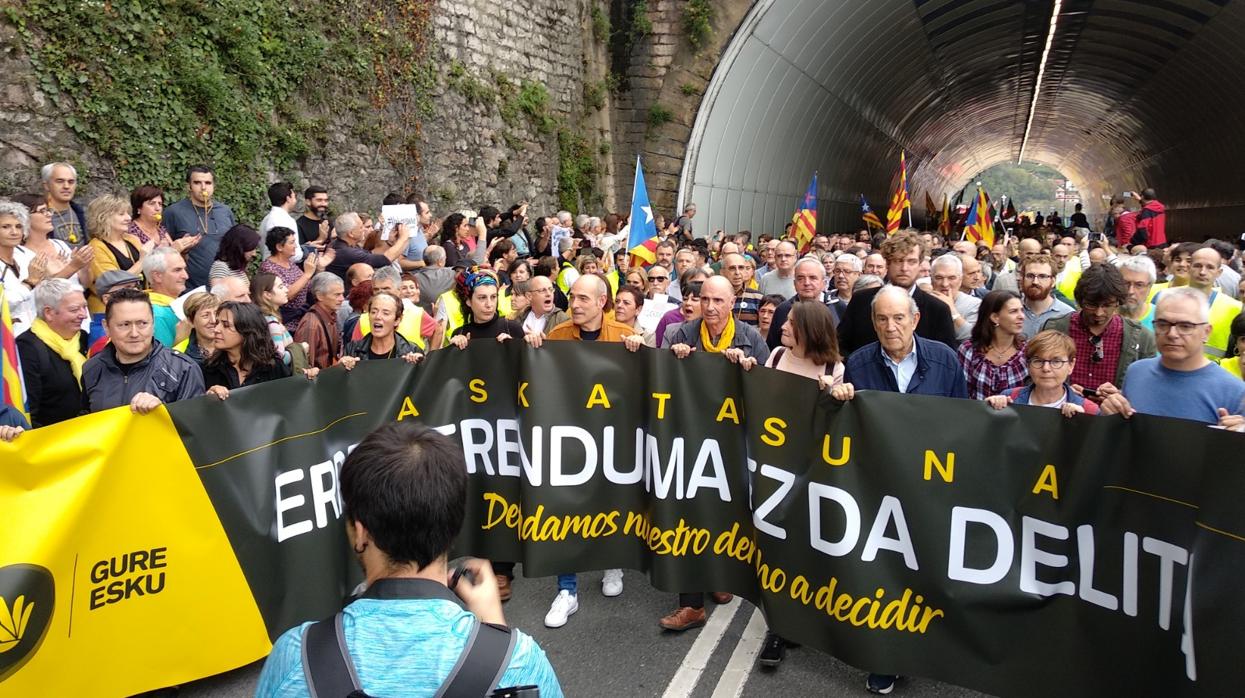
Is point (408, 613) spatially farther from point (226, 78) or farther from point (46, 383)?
→ point (226, 78)

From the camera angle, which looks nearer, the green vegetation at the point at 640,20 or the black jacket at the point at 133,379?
the black jacket at the point at 133,379

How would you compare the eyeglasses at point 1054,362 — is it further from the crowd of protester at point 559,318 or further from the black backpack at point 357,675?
the black backpack at point 357,675

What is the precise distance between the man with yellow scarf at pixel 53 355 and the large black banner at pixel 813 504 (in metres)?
1.29

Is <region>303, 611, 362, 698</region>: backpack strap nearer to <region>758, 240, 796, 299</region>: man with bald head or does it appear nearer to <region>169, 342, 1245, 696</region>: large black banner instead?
<region>169, 342, 1245, 696</region>: large black banner

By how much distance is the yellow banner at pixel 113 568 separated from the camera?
13.1 ft

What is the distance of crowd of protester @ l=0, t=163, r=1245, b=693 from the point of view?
15.9 feet

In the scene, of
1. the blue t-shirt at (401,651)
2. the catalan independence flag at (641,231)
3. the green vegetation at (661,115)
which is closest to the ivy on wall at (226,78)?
the catalan independence flag at (641,231)

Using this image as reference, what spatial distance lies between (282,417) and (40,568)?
4.19 ft

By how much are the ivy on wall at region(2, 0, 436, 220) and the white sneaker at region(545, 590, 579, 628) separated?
6781mm

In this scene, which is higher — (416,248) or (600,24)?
(600,24)

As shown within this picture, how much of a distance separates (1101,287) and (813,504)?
97.3 inches

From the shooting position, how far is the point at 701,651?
199 inches

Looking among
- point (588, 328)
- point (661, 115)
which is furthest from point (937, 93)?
point (588, 328)

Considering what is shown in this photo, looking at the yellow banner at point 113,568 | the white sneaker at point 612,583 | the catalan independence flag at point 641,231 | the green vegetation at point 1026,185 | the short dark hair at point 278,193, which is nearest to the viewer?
the yellow banner at point 113,568
